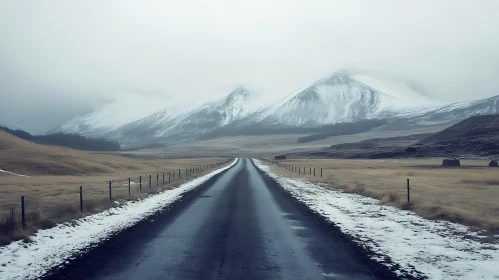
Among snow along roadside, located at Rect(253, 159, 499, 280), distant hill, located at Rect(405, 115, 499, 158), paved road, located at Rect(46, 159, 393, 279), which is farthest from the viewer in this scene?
distant hill, located at Rect(405, 115, 499, 158)

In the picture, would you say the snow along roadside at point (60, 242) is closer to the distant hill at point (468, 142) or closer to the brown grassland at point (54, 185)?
A: the brown grassland at point (54, 185)

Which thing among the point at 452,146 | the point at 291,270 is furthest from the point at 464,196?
the point at 452,146

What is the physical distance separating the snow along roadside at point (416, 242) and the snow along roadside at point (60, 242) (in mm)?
8822

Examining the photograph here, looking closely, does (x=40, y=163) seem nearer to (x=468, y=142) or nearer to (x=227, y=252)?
(x=227, y=252)

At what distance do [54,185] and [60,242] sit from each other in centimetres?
3070

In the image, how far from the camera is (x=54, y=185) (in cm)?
4266

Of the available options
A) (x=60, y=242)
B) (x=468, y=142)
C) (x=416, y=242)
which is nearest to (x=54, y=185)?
A: (x=60, y=242)

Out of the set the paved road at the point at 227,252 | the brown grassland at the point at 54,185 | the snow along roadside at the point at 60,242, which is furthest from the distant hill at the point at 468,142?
the snow along roadside at the point at 60,242

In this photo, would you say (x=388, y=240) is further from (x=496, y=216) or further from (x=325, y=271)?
(x=496, y=216)

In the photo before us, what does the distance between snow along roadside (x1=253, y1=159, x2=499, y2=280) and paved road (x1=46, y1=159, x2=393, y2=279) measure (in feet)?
3.06

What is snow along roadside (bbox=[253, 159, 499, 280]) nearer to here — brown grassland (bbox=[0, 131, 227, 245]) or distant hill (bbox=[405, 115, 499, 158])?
brown grassland (bbox=[0, 131, 227, 245])

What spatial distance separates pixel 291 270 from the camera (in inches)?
429

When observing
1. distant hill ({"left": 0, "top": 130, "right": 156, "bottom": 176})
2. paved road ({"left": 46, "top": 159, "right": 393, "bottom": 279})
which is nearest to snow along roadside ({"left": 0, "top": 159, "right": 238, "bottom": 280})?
paved road ({"left": 46, "top": 159, "right": 393, "bottom": 279})

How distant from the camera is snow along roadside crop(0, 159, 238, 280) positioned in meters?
11.3
